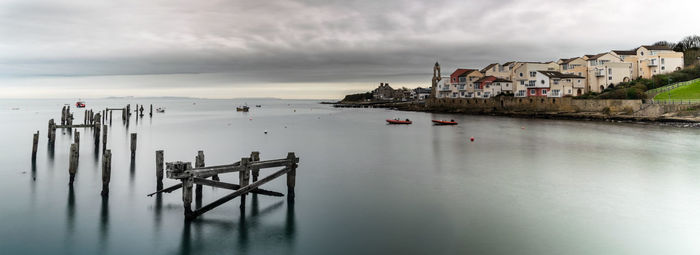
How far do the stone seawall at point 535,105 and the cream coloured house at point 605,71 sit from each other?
11.7 metres

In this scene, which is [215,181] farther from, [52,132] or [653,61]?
[653,61]

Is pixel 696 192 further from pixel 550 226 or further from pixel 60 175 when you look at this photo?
pixel 60 175

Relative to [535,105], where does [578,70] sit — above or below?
above

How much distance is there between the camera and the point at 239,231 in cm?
1072

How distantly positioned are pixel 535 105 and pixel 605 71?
1352 centimetres

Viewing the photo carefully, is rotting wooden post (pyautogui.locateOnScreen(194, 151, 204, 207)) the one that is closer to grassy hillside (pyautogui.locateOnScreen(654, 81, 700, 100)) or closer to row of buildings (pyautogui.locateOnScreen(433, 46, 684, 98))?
grassy hillside (pyautogui.locateOnScreen(654, 81, 700, 100))

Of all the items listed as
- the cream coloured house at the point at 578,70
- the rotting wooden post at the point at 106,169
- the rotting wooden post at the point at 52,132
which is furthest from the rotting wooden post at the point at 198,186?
the cream coloured house at the point at 578,70

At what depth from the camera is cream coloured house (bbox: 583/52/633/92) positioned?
70688 millimetres

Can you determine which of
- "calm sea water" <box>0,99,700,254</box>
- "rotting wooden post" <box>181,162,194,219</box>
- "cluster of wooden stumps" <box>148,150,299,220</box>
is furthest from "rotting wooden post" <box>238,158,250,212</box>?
"rotting wooden post" <box>181,162,194,219</box>

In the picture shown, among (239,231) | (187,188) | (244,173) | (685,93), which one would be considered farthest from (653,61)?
(187,188)

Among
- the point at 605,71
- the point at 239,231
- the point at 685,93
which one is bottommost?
the point at 239,231

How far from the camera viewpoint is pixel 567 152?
2755cm

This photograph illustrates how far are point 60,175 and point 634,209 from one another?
22.8m

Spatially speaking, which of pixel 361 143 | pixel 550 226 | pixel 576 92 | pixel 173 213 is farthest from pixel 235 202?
pixel 576 92
